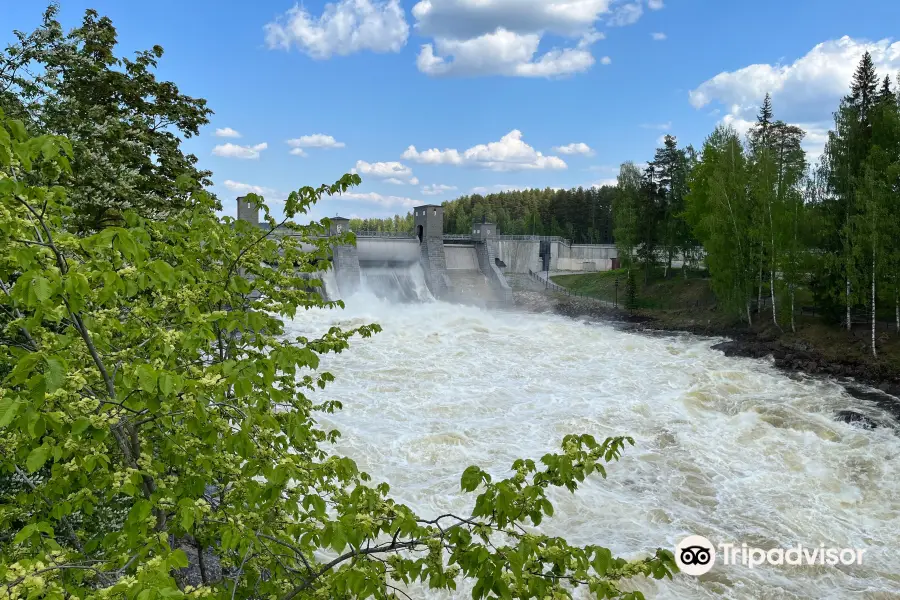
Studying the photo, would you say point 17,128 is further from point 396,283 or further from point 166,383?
point 396,283

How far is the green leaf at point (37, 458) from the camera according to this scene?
9.61 ft

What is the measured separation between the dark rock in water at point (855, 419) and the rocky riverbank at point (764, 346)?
114mm

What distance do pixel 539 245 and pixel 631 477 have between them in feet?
149

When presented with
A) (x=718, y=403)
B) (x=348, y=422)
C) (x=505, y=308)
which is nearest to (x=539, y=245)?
(x=505, y=308)

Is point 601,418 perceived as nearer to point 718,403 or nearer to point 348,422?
point 718,403

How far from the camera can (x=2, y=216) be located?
3088 mm

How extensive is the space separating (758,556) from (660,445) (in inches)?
202

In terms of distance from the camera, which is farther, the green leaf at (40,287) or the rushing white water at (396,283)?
the rushing white water at (396,283)

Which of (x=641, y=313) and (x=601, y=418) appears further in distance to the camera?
(x=641, y=313)

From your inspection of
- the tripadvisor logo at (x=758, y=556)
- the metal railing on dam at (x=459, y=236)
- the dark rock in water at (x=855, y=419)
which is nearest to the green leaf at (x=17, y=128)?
the tripadvisor logo at (x=758, y=556)

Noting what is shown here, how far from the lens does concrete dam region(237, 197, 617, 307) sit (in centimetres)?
4166

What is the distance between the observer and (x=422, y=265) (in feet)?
150

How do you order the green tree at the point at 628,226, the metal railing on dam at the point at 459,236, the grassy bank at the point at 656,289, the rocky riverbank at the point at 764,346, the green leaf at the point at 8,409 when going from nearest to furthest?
1. the green leaf at the point at 8,409
2. the rocky riverbank at the point at 764,346
3. the grassy bank at the point at 656,289
4. the green tree at the point at 628,226
5. the metal railing on dam at the point at 459,236

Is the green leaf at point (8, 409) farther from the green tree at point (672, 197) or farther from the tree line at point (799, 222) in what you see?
the green tree at point (672, 197)
